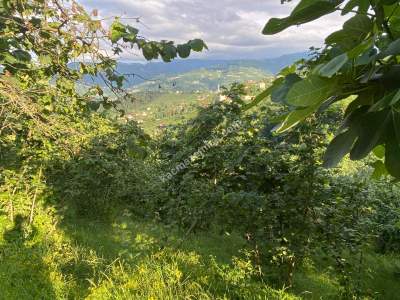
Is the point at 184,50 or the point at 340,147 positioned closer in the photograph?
the point at 340,147

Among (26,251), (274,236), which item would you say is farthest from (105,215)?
(274,236)

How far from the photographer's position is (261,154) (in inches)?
244

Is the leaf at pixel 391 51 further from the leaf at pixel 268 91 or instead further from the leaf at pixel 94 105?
the leaf at pixel 94 105

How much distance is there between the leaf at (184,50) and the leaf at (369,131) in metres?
1.33

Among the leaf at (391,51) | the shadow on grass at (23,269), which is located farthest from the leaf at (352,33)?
the shadow on grass at (23,269)

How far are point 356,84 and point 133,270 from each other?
606cm

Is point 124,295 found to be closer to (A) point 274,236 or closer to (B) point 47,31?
(A) point 274,236

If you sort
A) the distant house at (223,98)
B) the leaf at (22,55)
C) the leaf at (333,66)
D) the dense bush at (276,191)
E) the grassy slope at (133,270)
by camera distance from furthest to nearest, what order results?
the distant house at (223,98) < the dense bush at (276,191) < the grassy slope at (133,270) < the leaf at (22,55) < the leaf at (333,66)

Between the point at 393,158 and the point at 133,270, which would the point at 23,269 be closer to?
the point at 133,270

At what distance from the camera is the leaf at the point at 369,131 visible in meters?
0.61

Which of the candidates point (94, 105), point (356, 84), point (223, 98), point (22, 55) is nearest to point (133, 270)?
point (223, 98)

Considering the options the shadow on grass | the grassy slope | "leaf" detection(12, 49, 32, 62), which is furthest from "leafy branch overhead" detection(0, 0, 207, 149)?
the shadow on grass

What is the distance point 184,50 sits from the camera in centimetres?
190

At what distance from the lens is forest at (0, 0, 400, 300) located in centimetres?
64
